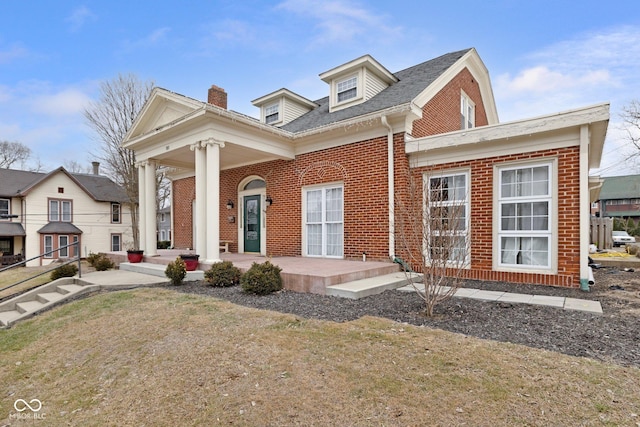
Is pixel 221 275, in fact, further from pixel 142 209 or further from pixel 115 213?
pixel 115 213

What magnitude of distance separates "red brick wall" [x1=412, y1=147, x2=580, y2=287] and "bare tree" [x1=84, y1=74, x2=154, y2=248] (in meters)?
15.9

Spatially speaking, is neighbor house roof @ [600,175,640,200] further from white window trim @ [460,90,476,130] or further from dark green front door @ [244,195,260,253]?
dark green front door @ [244,195,260,253]

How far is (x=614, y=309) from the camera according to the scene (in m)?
5.04

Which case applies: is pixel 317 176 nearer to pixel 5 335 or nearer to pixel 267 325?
pixel 267 325

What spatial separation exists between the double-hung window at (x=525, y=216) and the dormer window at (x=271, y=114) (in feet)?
30.0

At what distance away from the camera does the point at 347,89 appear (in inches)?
444

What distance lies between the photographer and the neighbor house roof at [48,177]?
80.3 ft

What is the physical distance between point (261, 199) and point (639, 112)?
1040 inches

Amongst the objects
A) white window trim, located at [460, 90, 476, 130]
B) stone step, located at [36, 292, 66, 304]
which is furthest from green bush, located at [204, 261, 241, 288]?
white window trim, located at [460, 90, 476, 130]

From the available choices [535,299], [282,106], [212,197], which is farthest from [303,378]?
[282,106]

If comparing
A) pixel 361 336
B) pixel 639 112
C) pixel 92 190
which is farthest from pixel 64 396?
pixel 639 112

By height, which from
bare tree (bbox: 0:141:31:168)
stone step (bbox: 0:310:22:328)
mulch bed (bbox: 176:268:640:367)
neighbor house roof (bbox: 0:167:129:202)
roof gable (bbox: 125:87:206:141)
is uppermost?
bare tree (bbox: 0:141:31:168)

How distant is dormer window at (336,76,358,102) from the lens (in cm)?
1108

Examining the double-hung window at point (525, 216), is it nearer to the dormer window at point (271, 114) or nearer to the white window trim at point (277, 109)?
the white window trim at point (277, 109)
